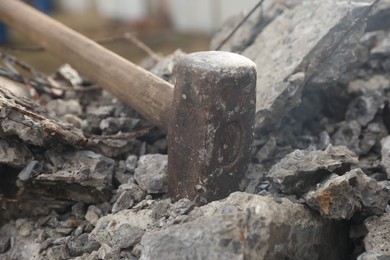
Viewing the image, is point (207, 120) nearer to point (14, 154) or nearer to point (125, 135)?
point (125, 135)

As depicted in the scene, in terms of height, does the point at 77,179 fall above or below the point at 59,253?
above

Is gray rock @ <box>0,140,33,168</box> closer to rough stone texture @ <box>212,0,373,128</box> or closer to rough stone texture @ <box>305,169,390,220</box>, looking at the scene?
rough stone texture @ <box>212,0,373,128</box>

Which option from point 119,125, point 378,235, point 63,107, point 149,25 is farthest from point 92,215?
point 149,25

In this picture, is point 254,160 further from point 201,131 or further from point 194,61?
point 194,61

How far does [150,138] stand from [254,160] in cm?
60

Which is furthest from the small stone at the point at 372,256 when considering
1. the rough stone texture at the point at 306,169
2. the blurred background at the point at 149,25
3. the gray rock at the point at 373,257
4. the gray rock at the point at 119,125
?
the blurred background at the point at 149,25

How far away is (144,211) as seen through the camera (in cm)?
211

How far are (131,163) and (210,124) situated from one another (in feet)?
2.32

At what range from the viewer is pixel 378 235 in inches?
72.6

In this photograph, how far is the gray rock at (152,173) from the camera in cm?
229

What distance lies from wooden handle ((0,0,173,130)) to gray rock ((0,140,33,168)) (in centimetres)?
58

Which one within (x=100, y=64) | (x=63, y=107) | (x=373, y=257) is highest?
(x=100, y=64)

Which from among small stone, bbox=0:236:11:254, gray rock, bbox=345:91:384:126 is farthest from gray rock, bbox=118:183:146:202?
gray rock, bbox=345:91:384:126

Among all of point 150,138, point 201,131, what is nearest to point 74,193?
point 150,138
